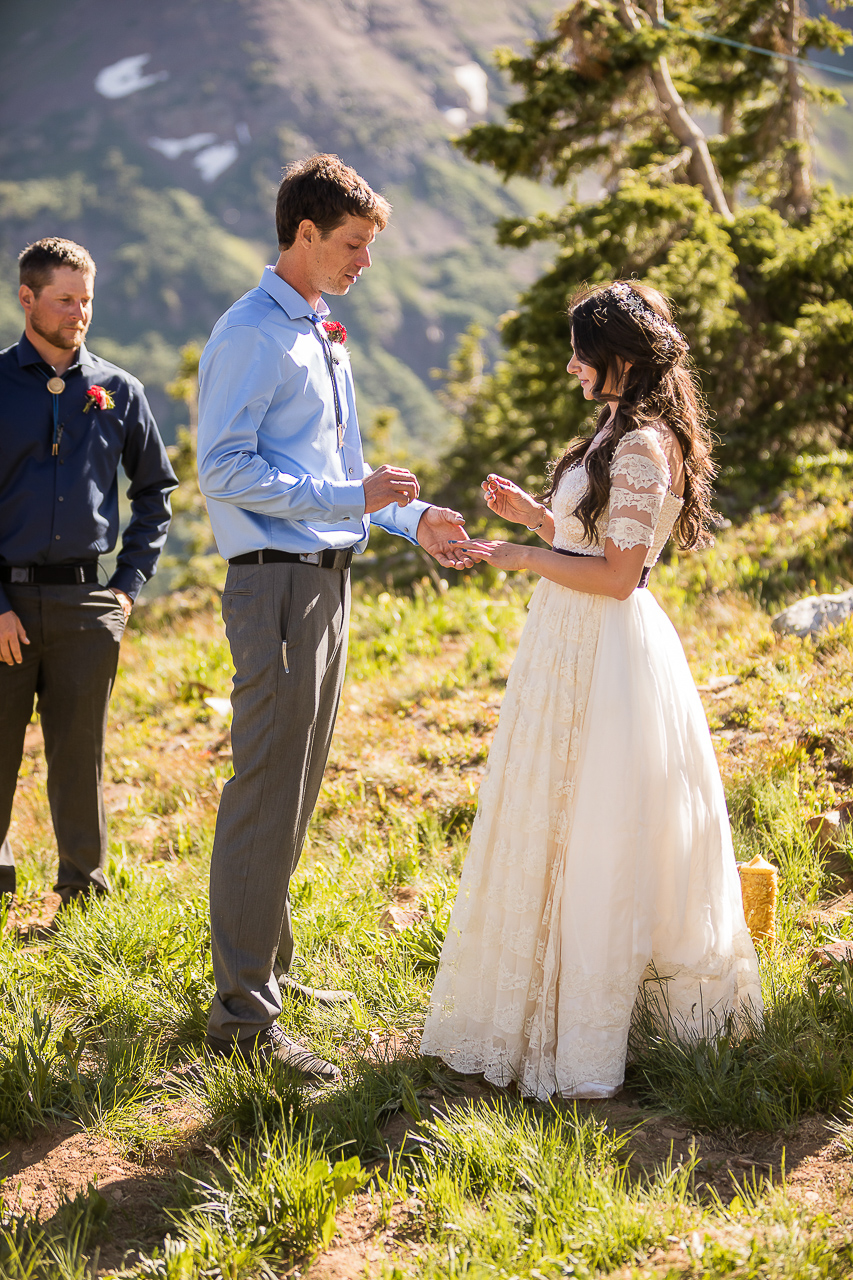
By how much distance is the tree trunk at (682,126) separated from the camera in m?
11.5

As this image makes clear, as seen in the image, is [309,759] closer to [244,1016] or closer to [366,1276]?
[244,1016]

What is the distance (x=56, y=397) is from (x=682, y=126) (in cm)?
1066

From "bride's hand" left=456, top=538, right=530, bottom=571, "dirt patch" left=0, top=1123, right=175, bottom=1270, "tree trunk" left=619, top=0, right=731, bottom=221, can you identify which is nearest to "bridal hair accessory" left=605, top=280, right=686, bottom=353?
"bride's hand" left=456, top=538, right=530, bottom=571

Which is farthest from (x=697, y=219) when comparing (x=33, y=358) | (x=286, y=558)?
(x=286, y=558)

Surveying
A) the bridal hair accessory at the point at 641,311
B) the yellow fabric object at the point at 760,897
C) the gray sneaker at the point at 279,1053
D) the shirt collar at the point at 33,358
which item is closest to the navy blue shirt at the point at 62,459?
the shirt collar at the point at 33,358

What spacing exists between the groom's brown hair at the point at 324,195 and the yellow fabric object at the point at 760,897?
252 centimetres

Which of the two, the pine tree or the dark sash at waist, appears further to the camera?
the pine tree

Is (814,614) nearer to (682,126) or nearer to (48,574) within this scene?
(48,574)

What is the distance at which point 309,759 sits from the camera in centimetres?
306

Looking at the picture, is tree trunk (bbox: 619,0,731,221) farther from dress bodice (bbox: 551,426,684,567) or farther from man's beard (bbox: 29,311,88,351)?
dress bodice (bbox: 551,426,684,567)

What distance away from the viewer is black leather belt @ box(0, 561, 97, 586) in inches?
151

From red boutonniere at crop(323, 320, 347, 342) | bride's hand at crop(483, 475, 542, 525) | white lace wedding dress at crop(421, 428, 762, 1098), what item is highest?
red boutonniere at crop(323, 320, 347, 342)

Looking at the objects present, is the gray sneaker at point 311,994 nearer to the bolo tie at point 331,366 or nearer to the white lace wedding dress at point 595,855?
the white lace wedding dress at point 595,855

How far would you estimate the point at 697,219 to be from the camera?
10375mm
